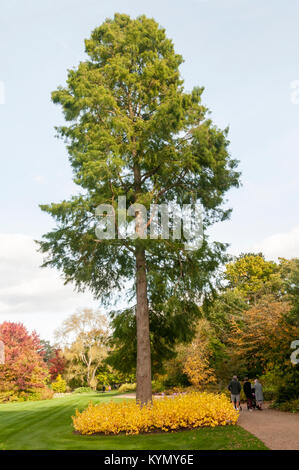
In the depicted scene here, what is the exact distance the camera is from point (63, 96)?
1184 centimetres

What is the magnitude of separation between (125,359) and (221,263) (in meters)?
4.96

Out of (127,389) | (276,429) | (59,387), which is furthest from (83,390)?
(276,429)

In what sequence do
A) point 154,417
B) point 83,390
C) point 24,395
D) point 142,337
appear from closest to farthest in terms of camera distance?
point 154,417, point 142,337, point 24,395, point 83,390

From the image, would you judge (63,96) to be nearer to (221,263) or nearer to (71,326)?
(221,263)

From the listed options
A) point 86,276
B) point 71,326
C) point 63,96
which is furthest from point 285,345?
point 71,326

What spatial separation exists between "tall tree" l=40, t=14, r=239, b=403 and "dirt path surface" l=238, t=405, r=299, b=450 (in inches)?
130

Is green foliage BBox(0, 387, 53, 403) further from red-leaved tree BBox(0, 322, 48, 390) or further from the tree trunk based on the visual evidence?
the tree trunk

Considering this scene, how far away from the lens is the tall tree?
1099cm

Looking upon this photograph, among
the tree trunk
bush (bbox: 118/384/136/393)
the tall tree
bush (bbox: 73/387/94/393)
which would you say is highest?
the tall tree

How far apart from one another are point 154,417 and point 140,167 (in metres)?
8.40

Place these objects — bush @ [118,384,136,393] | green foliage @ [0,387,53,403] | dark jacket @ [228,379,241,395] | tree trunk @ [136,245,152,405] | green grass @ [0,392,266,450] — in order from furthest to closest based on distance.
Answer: bush @ [118,384,136,393], green foliage @ [0,387,53,403], dark jacket @ [228,379,241,395], tree trunk @ [136,245,152,405], green grass @ [0,392,266,450]

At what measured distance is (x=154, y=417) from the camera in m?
9.48

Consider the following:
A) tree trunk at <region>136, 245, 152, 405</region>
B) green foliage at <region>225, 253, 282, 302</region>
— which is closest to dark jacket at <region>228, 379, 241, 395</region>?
tree trunk at <region>136, 245, 152, 405</region>

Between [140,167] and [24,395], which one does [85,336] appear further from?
[140,167]
